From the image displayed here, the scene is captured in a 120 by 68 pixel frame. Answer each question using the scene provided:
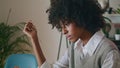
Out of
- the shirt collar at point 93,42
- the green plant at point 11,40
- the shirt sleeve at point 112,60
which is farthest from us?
the green plant at point 11,40

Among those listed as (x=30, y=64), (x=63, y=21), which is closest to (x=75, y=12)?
(x=63, y=21)

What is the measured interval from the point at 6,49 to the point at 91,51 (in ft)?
5.96

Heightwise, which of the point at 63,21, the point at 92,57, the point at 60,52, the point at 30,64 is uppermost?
the point at 63,21

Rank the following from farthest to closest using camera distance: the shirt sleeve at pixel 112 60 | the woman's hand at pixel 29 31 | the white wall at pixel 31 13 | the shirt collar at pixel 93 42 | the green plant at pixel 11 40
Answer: the white wall at pixel 31 13, the green plant at pixel 11 40, the woman's hand at pixel 29 31, the shirt collar at pixel 93 42, the shirt sleeve at pixel 112 60

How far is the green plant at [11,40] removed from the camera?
2.74m

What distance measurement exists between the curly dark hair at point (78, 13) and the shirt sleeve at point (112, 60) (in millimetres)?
172

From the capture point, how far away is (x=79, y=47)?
1262 mm

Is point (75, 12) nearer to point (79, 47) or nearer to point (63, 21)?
point (63, 21)

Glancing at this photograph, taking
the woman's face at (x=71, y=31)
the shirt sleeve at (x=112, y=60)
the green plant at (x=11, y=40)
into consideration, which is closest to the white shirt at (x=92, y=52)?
the shirt sleeve at (x=112, y=60)

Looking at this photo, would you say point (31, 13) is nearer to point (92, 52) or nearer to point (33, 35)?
point (33, 35)

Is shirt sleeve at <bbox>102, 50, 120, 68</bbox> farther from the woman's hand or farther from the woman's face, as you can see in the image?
the woman's hand

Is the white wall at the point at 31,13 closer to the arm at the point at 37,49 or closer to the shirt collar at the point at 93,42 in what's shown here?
the arm at the point at 37,49

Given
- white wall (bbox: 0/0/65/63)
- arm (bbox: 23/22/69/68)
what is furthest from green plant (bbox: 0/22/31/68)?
arm (bbox: 23/22/69/68)

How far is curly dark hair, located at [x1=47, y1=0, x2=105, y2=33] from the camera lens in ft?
3.54
